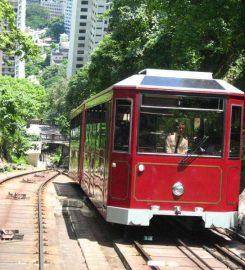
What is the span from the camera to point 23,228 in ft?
38.1

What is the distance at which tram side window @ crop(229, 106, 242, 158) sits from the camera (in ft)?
34.1

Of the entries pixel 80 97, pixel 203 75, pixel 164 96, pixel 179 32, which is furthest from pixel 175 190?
pixel 80 97

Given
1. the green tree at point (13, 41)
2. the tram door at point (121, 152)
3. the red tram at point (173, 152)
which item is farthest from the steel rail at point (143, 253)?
Result: the green tree at point (13, 41)

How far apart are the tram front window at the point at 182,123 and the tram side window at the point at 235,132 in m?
0.22

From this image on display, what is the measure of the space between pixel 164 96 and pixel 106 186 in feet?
6.62

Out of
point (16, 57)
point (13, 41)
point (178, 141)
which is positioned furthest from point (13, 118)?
point (178, 141)

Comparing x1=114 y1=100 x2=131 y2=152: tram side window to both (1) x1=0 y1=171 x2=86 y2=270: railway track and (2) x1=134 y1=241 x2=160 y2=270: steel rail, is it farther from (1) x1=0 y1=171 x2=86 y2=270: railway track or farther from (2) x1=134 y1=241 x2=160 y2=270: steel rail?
(1) x1=0 y1=171 x2=86 y2=270: railway track

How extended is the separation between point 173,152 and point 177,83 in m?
1.26

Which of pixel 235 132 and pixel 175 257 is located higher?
pixel 235 132

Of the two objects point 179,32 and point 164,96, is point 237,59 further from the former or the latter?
point 164,96

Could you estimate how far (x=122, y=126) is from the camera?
10.4m

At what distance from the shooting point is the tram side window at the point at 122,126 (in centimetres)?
1026

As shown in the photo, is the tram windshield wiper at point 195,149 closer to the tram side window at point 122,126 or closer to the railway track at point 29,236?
the tram side window at point 122,126

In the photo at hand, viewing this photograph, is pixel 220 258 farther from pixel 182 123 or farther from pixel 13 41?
pixel 13 41
